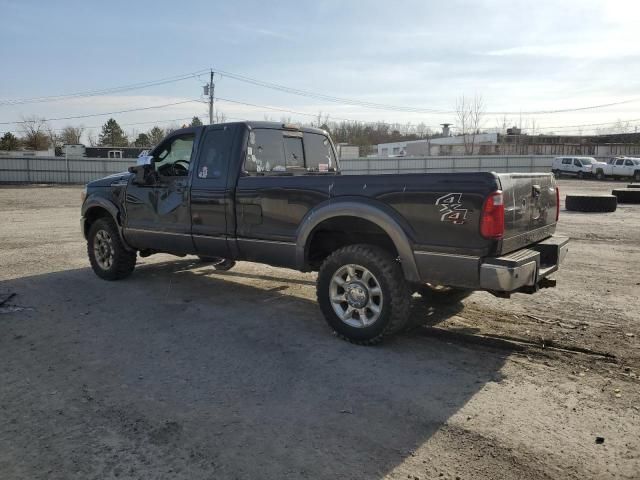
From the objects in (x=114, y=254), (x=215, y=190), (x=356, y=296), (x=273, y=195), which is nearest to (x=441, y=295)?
(x=356, y=296)

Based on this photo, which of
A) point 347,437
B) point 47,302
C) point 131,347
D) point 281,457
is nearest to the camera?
point 281,457

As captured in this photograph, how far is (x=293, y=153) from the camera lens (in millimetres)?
6473

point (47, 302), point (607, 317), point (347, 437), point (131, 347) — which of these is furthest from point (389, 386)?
point (47, 302)

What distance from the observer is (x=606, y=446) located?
10.0ft

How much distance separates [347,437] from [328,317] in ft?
5.89

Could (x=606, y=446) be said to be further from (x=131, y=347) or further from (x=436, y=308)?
(x=131, y=347)

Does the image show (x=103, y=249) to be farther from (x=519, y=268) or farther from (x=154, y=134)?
(x=154, y=134)

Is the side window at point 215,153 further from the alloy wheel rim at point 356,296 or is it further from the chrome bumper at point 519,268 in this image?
the chrome bumper at point 519,268

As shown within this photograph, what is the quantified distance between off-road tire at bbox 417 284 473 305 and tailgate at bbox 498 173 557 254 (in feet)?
3.48

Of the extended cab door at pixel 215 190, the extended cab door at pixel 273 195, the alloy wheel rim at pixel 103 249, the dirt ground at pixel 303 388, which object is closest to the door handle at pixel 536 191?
the dirt ground at pixel 303 388

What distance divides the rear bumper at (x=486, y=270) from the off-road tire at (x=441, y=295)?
1061mm

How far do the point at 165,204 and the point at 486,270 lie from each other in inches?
164

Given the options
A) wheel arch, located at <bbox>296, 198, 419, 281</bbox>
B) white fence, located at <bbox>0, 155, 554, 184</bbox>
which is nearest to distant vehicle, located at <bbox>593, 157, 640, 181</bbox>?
white fence, located at <bbox>0, 155, 554, 184</bbox>

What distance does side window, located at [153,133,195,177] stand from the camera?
256 inches
